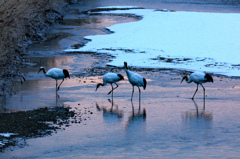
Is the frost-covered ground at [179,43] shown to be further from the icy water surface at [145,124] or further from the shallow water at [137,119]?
the icy water surface at [145,124]

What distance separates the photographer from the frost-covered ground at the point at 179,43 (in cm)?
2205

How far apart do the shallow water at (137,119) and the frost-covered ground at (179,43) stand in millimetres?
2973

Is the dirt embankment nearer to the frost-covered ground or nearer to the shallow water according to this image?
the shallow water

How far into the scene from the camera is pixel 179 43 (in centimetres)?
2712

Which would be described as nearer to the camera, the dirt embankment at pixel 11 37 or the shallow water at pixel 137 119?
the shallow water at pixel 137 119

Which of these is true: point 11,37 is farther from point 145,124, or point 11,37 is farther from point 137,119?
point 145,124

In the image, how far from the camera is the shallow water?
9.19 m

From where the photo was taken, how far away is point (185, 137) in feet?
33.4

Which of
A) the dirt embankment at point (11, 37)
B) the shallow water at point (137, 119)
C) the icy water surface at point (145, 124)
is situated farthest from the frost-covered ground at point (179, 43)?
the icy water surface at point (145, 124)

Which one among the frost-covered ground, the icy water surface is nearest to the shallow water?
the icy water surface

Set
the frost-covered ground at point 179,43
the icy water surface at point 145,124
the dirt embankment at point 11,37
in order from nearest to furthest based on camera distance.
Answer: the icy water surface at point 145,124, the dirt embankment at point 11,37, the frost-covered ground at point 179,43

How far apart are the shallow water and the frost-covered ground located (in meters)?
2.97

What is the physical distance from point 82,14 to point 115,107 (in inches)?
1310

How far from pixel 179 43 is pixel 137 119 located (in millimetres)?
15834
